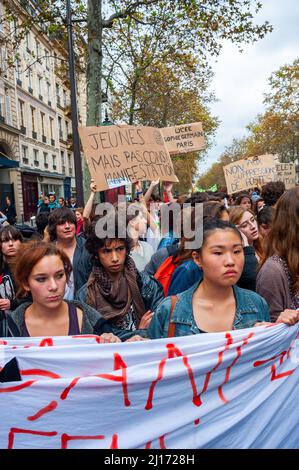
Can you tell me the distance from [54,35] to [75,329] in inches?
454

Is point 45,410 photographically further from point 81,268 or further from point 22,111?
point 22,111

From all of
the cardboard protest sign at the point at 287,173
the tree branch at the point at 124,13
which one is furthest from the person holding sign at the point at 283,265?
the tree branch at the point at 124,13

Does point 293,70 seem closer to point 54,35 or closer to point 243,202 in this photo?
point 54,35

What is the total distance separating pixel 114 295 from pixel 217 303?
740mm

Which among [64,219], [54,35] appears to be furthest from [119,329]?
[54,35]

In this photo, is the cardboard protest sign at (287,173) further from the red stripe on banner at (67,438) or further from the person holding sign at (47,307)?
the red stripe on banner at (67,438)

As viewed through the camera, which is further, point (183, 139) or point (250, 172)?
point (250, 172)

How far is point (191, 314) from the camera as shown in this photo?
2213 millimetres

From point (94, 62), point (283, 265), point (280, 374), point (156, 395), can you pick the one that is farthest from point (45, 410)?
point (94, 62)

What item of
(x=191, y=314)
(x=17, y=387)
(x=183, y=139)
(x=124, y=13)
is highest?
(x=124, y=13)

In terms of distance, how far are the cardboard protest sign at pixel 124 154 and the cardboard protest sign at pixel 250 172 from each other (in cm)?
340

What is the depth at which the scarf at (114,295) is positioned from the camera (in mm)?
2701

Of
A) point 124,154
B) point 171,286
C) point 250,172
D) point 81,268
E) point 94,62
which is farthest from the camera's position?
point 94,62

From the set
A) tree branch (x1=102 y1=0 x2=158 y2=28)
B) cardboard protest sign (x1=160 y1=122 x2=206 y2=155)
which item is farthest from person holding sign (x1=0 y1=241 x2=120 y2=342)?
tree branch (x1=102 y1=0 x2=158 y2=28)
